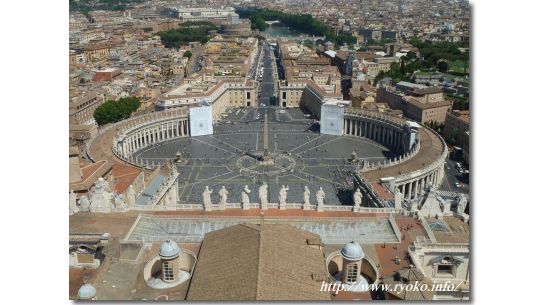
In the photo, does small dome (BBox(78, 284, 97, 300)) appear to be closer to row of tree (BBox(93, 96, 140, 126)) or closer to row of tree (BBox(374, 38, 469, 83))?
row of tree (BBox(93, 96, 140, 126))

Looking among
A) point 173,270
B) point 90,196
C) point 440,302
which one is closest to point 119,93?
point 90,196

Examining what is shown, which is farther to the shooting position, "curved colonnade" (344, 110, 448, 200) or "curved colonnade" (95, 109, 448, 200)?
"curved colonnade" (95, 109, 448, 200)

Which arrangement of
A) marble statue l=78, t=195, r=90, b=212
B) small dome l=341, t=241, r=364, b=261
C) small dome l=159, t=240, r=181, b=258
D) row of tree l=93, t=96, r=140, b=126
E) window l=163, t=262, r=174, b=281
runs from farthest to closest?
row of tree l=93, t=96, r=140, b=126 < marble statue l=78, t=195, r=90, b=212 < window l=163, t=262, r=174, b=281 < small dome l=159, t=240, r=181, b=258 < small dome l=341, t=241, r=364, b=261

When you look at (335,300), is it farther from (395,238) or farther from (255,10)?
(255,10)

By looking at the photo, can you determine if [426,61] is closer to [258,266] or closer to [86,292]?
[258,266]

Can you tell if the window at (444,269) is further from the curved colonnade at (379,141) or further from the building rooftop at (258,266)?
the curved colonnade at (379,141)

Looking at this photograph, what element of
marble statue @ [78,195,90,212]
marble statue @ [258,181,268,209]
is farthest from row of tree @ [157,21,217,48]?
marble statue @ [258,181,268,209]

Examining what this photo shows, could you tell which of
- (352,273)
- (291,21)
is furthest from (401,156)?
(291,21)
